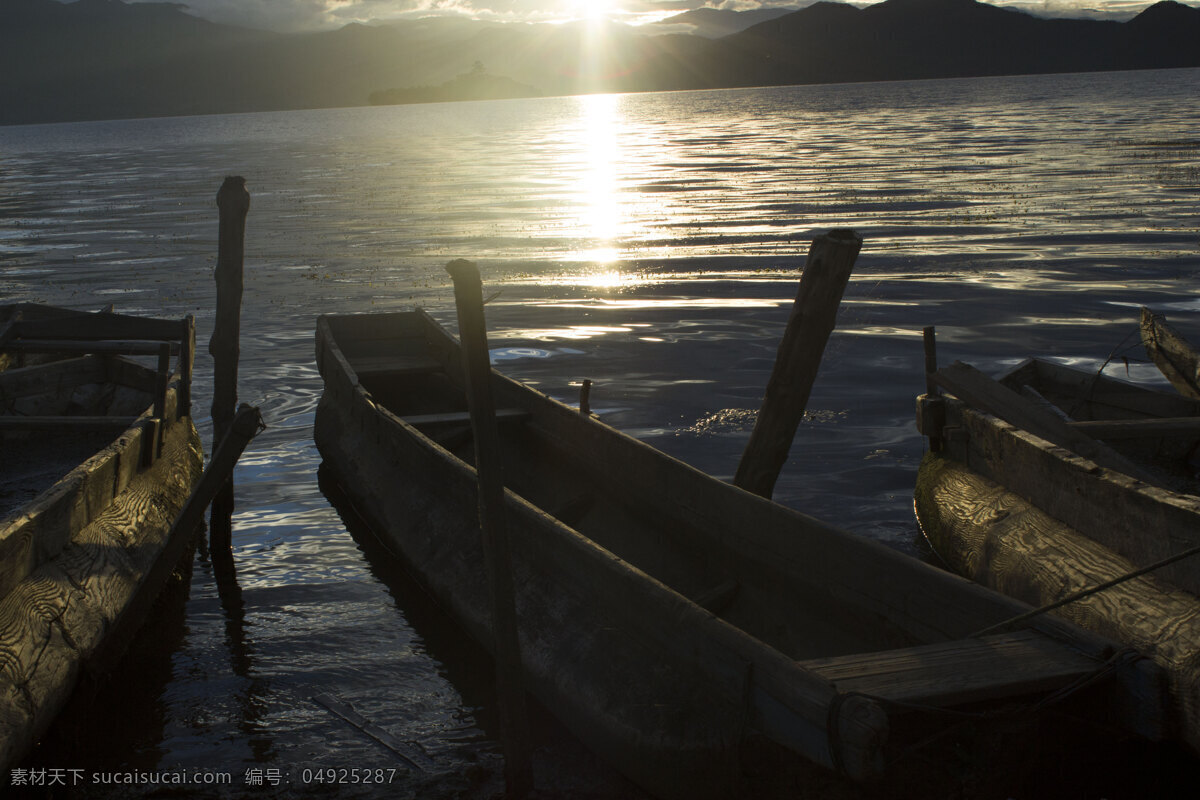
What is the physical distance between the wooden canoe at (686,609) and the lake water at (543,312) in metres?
0.54

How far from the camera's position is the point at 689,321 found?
52.2 feet

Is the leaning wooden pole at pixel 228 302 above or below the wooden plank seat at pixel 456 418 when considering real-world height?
above

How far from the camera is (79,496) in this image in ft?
20.0

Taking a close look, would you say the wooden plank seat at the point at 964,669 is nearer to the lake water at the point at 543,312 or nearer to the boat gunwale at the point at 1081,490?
the boat gunwale at the point at 1081,490

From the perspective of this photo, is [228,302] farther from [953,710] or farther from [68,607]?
[953,710]

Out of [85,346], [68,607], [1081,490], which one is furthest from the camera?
[85,346]

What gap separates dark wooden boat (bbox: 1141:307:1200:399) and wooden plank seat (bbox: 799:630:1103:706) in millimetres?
5584

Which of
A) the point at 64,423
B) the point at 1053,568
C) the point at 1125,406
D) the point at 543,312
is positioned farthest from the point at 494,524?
the point at 543,312

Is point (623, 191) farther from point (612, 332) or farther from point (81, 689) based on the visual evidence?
point (81, 689)

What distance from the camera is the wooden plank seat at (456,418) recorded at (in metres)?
8.47

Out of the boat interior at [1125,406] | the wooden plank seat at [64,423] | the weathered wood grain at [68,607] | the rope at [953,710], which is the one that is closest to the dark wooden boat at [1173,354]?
the boat interior at [1125,406]

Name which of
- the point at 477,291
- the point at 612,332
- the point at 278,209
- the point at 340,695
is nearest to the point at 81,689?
the point at 340,695

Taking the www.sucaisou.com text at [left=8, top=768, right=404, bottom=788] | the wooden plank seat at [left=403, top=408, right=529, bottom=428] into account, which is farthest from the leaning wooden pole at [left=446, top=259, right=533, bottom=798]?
the wooden plank seat at [left=403, top=408, right=529, bottom=428]

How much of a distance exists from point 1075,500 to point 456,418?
4972 mm
